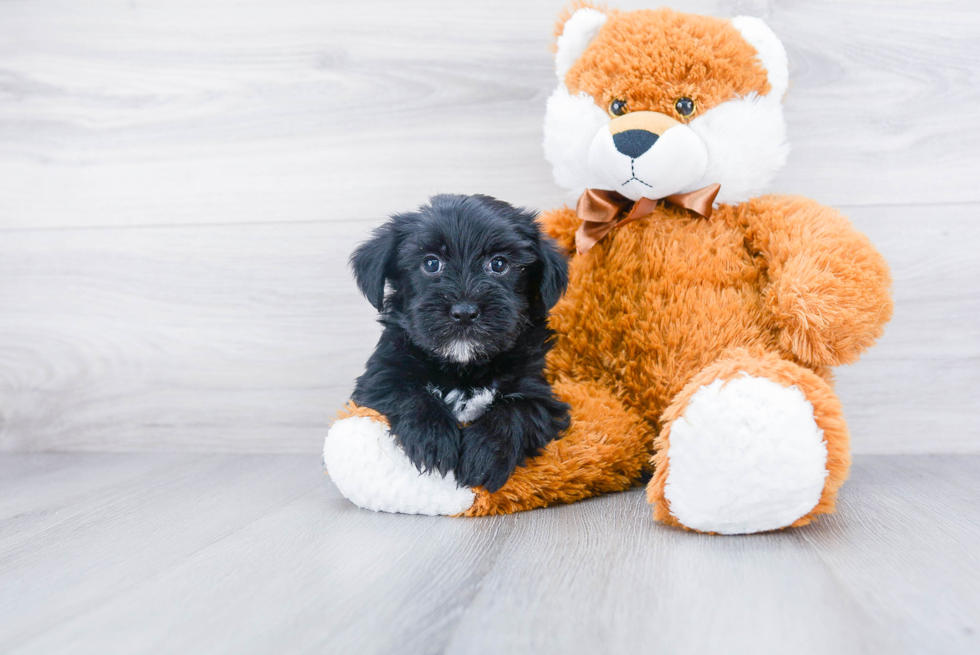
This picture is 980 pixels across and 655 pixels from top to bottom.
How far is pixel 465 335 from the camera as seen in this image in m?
0.97

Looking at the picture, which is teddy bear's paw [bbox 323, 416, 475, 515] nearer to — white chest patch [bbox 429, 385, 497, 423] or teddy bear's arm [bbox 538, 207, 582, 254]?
white chest patch [bbox 429, 385, 497, 423]

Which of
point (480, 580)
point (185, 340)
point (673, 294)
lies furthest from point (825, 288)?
point (185, 340)

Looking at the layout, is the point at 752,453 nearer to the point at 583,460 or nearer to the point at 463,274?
the point at 583,460

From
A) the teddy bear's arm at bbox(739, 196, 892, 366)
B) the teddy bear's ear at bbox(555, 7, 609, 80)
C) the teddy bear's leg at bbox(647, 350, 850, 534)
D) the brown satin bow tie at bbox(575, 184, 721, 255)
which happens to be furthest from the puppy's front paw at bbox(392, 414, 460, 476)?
the teddy bear's ear at bbox(555, 7, 609, 80)

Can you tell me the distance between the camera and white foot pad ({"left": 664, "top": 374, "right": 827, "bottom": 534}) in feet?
2.90

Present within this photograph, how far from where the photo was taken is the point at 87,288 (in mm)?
1688

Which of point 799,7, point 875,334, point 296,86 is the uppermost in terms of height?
point 799,7

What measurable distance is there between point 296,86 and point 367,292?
0.78 m

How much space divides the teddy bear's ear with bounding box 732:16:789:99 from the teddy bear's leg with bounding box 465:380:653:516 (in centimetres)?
62

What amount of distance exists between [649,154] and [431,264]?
402 millimetres

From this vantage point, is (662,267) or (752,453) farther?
(662,267)

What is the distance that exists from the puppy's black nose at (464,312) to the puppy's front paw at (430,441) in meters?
0.16

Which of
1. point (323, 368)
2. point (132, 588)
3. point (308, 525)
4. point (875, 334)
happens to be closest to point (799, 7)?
point (875, 334)

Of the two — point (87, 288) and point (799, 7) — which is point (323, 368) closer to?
point (87, 288)
